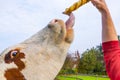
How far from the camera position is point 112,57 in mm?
3211

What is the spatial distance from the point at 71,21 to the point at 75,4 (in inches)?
10.4

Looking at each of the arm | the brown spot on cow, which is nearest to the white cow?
the brown spot on cow

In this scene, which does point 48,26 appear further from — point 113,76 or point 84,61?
point 84,61

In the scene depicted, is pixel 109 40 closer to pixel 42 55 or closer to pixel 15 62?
pixel 42 55

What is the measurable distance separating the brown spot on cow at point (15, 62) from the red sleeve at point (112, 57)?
2.89ft

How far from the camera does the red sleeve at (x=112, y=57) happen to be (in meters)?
3.14

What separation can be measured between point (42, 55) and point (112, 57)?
0.80 metres

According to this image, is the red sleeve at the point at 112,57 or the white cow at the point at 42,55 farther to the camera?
the white cow at the point at 42,55

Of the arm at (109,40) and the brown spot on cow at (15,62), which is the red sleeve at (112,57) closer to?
the arm at (109,40)

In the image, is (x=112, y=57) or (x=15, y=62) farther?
(x=15, y=62)

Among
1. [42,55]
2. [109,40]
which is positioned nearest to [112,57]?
[109,40]

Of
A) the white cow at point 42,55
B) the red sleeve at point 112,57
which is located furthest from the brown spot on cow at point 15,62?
the red sleeve at point 112,57

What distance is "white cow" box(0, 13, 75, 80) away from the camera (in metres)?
3.57

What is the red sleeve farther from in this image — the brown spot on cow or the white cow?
the brown spot on cow
